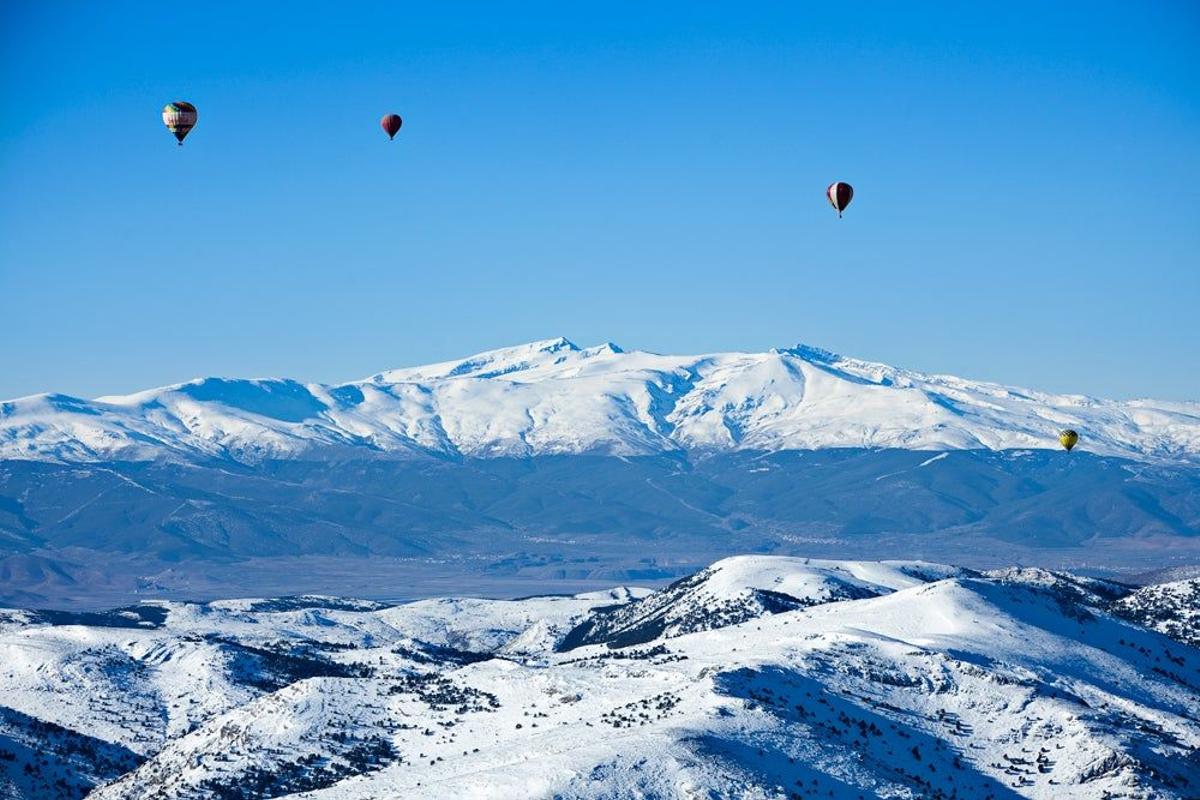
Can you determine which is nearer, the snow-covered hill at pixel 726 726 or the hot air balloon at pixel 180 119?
the snow-covered hill at pixel 726 726

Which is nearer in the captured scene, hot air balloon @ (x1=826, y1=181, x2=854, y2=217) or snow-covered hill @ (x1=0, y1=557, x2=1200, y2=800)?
snow-covered hill @ (x1=0, y1=557, x2=1200, y2=800)

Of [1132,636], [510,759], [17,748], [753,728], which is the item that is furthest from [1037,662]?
[17,748]

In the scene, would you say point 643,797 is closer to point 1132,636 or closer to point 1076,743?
point 1076,743

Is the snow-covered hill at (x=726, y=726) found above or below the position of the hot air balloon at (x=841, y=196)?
below

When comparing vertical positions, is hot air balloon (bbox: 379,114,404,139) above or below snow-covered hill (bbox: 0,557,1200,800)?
above

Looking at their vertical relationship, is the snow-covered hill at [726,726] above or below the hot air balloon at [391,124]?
below

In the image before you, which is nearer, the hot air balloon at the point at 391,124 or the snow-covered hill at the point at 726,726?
the snow-covered hill at the point at 726,726

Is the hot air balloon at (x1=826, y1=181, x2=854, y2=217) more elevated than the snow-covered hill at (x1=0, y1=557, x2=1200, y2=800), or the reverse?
the hot air balloon at (x1=826, y1=181, x2=854, y2=217)

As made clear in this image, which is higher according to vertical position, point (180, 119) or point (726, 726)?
point (180, 119)
